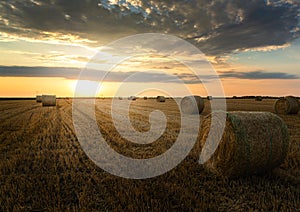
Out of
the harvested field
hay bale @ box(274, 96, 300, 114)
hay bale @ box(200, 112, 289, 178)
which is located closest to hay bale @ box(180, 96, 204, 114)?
hay bale @ box(274, 96, 300, 114)

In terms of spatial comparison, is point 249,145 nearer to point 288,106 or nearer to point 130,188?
Result: point 130,188

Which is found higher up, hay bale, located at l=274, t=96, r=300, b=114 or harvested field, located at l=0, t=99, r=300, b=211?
hay bale, located at l=274, t=96, r=300, b=114

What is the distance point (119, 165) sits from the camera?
669cm

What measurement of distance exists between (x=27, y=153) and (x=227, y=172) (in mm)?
5782

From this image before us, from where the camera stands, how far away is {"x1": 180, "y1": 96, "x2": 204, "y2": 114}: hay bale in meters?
21.4

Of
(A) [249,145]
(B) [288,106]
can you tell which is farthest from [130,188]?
(B) [288,106]

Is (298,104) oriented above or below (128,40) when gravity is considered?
below

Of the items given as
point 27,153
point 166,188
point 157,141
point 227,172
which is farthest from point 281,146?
point 27,153

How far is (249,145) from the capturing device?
5.84m

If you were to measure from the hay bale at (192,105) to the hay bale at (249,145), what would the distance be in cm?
1497

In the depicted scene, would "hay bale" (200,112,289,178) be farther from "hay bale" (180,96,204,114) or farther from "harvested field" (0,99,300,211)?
"hay bale" (180,96,204,114)

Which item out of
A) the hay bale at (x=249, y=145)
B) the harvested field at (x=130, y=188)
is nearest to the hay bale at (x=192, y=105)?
the harvested field at (x=130, y=188)

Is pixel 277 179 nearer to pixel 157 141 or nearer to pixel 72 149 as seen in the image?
pixel 157 141

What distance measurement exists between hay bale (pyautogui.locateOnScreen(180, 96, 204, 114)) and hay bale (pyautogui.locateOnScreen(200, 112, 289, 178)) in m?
15.0
